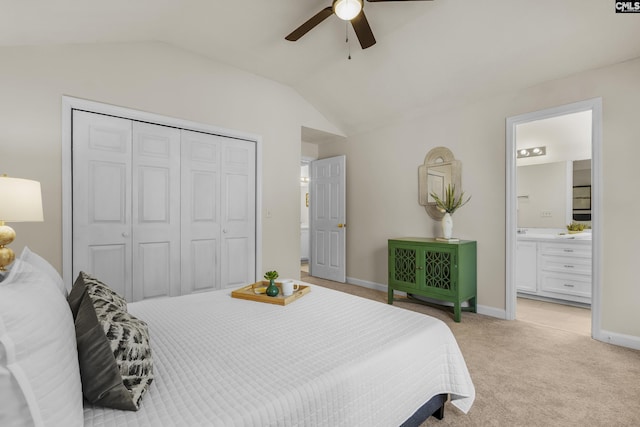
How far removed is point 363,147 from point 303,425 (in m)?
4.20

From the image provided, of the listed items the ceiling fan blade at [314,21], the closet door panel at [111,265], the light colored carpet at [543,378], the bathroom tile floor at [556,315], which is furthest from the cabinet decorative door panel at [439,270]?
the closet door panel at [111,265]

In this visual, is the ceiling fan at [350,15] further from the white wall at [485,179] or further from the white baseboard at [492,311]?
the white baseboard at [492,311]

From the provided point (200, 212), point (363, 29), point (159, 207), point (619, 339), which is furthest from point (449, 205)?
point (159, 207)

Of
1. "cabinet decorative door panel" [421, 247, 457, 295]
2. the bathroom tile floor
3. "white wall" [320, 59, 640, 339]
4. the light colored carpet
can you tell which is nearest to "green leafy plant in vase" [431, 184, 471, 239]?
"white wall" [320, 59, 640, 339]

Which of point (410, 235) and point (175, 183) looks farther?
point (410, 235)

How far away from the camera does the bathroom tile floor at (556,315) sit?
309cm

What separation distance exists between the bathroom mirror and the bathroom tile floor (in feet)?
4.70

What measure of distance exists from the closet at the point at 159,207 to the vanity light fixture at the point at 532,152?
4.06m

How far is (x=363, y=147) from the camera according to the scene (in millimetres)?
4762

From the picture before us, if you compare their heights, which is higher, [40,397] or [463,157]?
[463,157]

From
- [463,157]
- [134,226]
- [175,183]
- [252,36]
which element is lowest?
[134,226]

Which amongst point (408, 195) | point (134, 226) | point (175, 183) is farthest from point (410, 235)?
point (134, 226)

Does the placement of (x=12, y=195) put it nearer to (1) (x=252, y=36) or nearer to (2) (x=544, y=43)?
(1) (x=252, y=36)

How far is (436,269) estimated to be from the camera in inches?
135
